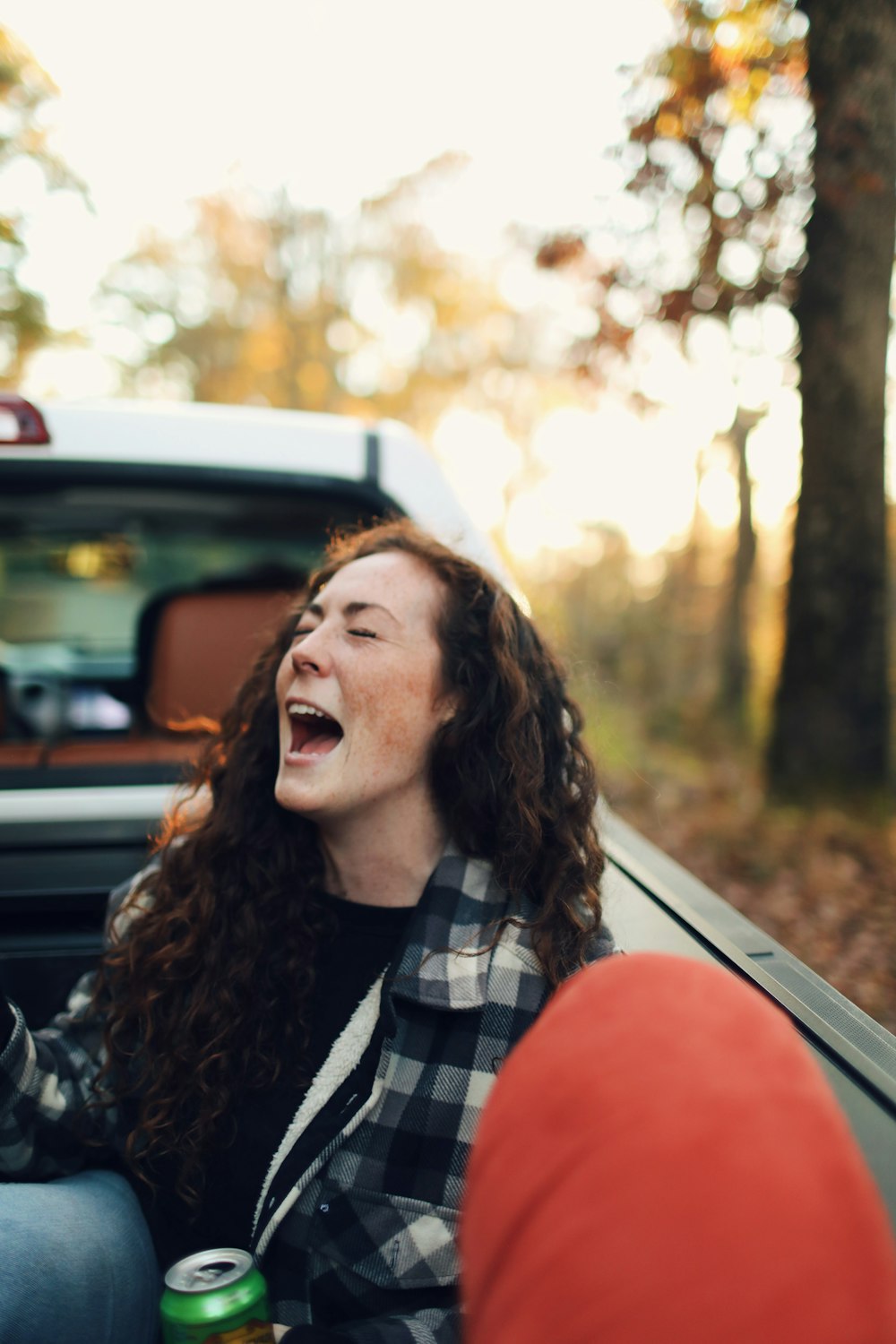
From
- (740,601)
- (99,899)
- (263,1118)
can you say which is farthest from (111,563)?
(740,601)

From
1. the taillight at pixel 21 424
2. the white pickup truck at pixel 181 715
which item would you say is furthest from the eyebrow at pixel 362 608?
the taillight at pixel 21 424

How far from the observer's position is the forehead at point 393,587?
204cm

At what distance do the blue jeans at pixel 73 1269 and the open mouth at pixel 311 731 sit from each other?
2.57 ft

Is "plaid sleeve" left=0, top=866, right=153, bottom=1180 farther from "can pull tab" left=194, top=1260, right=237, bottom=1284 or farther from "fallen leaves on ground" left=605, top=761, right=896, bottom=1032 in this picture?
"fallen leaves on ground" left=605, top=761, right=896, bottom=1032

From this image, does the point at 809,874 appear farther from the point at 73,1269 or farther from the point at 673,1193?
the point at 673,1193

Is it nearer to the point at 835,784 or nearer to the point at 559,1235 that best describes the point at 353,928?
the point at 559,1235

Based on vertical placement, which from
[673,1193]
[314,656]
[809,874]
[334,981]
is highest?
[314,656]

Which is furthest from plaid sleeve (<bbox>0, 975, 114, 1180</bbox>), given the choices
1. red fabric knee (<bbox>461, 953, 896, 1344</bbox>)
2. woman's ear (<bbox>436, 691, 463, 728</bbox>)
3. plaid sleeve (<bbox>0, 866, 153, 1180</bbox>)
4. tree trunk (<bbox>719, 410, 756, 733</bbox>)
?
tree trunk (<bbox>719, 410, 756, 733</bbox>)

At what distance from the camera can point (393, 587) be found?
2059mm

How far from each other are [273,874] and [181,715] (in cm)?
91

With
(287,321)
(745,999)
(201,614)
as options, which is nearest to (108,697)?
(201,614)

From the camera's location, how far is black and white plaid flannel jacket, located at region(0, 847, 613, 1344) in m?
1.57

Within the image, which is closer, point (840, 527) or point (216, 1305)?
point (216, 1305)

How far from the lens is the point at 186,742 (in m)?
2.80
